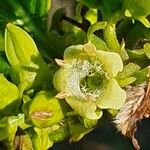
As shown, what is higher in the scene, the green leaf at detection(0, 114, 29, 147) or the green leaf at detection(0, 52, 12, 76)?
the green leaf at detection(0, 52, 12, 76)

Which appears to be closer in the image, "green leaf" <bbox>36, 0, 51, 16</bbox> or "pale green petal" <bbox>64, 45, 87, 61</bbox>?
"pale green petal" <bbox>64, 45, 87, 61</bbox>

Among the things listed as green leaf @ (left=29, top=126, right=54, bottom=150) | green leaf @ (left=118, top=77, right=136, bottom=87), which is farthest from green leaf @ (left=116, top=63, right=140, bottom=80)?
green leaf @ (left=29, top=126, right=54, bottom=150)

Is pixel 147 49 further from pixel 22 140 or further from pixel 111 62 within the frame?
pixel 22 140

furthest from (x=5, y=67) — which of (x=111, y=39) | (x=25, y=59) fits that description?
(x=111, y=39)

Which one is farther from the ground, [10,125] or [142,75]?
[142,75]

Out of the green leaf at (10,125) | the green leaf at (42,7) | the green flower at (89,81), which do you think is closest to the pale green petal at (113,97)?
the green flower at (89,81)

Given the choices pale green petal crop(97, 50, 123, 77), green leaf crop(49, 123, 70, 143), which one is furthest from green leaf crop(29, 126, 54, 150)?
pale green petal crop(97, 50, 123, 77)

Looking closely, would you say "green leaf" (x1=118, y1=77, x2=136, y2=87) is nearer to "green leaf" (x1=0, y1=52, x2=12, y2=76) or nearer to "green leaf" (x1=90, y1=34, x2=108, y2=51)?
"green leaf" (x1=90, y1=34, x2=108, y2=51)

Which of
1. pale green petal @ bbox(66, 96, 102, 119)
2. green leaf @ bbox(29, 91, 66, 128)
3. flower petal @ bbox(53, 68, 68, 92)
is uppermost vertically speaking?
flower petal @ bbox(53, 68, 68, 92)
